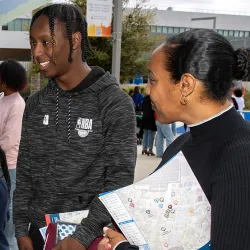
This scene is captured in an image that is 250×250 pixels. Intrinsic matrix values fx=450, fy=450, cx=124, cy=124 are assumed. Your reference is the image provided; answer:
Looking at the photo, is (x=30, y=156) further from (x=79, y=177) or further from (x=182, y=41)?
(x=182, y=41)

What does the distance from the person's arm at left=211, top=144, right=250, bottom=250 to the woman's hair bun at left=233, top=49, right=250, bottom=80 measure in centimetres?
31

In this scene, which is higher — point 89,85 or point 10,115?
point 89,85

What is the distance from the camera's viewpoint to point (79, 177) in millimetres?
1985

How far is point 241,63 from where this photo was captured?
4.86 ft

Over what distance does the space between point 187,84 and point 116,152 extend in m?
0.60

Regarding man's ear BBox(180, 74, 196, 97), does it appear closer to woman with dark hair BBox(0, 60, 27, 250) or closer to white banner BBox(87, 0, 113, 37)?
woman with dark hair BBox(0, 60, 27, 250)

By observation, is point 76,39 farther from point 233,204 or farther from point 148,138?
point 148,138

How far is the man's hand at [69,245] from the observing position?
1847 millimetres

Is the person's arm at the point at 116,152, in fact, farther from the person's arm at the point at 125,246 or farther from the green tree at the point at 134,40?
the green tree at the point at 134,40

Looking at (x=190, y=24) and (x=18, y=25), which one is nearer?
(x=18, y=25)

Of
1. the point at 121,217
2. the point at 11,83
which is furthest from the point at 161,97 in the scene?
the point at 11,83

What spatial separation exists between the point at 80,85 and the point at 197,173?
84 cm

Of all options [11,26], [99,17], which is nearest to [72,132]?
[99,17]

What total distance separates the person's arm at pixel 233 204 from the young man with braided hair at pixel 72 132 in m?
0.70
